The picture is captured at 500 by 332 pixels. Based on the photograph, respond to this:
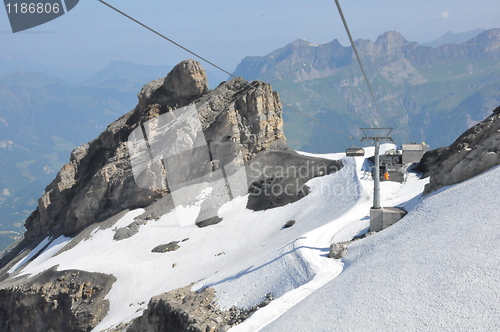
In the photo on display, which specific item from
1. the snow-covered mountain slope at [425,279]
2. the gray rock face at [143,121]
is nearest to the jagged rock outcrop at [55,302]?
the gray rock face at [143,121]

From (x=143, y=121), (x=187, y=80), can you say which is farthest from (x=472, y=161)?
(x=143, y=121)

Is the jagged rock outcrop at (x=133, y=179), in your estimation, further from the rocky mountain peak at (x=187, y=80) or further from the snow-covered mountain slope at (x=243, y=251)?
the snow-covered mountain slope at (x=243, y=251)

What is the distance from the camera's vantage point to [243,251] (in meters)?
39.7

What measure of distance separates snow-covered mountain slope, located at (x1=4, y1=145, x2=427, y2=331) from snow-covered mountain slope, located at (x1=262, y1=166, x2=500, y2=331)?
2.64 metres

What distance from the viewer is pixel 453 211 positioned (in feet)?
72.1

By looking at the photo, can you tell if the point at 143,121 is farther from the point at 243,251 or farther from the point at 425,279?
the point at 425,279

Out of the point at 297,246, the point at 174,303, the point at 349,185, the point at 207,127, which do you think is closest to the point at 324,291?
the point at 297,246

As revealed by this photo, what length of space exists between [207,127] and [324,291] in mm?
46711

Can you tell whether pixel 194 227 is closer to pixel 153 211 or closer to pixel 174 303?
pixel 153 211

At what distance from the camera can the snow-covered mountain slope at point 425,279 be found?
46.1 ft

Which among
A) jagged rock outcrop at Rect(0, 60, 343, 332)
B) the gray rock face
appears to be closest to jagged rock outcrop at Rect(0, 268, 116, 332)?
jagged rock outcrop at Rect(0, 60, 343, 332)

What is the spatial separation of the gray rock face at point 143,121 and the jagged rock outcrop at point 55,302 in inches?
630

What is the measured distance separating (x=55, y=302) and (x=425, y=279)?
41.5m

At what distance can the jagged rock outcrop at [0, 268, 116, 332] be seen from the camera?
40528mm
